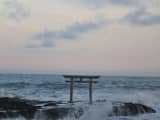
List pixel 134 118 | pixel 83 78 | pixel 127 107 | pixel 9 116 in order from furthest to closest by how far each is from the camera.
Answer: pixel 83 78
pixel 127 107
pixel 134 118
pixel 9 116

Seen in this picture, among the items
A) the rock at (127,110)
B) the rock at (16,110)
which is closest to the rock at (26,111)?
the rock at (16,110)

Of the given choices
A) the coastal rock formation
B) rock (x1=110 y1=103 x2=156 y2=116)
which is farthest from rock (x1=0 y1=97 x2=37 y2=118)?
rock (x1=110 y1=103 x2=156 y2=116)

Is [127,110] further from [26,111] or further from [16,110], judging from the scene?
[16,110]

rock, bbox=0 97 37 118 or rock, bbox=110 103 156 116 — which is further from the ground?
rock, bbox=0 97 37 118

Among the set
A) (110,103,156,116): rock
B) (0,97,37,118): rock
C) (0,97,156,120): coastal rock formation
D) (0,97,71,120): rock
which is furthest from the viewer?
(110,103,156,116): rock

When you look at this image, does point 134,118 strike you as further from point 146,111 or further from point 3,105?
point 3,105

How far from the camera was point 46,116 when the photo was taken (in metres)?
18.1

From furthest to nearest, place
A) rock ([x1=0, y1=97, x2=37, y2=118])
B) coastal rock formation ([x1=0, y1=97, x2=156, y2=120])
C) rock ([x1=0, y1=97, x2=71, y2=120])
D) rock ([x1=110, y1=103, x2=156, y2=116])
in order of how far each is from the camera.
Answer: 1. rock ([x1=110, y1=103, x2=156, y2=116])
2. coastal rock formation ([x1=0, y1=97, x2=156, y2=120])
3. rock ([x1=0, y1=97, x2=71, y2=120])
4. rock ([x1=0, y1=97, x2=37, y2=118])

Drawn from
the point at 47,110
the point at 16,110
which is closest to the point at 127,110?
the point at 47,110

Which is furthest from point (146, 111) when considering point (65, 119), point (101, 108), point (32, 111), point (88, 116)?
point (32, 111)

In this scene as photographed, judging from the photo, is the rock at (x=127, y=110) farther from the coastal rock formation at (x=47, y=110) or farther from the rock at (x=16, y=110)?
the rock at (x=16, y=110)

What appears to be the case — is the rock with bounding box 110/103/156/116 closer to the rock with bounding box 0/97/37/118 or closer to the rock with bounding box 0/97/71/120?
the rock with bounding box 0/97/71/120

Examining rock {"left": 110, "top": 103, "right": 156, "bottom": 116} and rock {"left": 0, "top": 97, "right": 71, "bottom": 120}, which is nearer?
rock {"left": 0, "top": 97, "right": 71, "bottom": 120}

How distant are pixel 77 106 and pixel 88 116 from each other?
1297 mm
